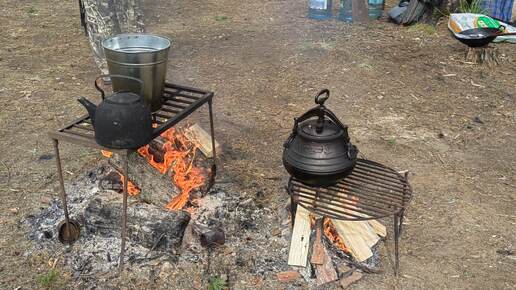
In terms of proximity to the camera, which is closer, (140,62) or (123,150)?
(123,150)

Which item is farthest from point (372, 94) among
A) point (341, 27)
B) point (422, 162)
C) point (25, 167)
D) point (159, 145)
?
point (25, 167)

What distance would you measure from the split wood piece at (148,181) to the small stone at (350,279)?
4.66 feet

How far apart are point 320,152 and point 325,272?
85 centimetres

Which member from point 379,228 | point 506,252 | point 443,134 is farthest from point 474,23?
point 379,228

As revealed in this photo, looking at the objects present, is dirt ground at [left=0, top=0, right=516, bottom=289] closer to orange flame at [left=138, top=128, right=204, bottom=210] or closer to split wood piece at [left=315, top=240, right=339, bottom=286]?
split wood piece at [left=315, top=240, right=339, bottom=286]

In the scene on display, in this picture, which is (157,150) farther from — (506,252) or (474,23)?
(474,23)

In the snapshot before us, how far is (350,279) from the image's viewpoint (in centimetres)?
345

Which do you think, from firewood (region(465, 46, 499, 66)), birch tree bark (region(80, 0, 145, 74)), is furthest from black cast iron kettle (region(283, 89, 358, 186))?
firewood (region(465, 46, 499, 66))

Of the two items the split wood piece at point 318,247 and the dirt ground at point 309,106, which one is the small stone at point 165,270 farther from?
the split wood piece at point 318,247

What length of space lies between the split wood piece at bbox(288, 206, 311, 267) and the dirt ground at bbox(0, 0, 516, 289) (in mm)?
177

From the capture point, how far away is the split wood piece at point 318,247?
3449 millimetres

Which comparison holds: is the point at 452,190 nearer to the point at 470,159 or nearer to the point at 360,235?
the point at 470,159

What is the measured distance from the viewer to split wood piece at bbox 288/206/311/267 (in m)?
3.48

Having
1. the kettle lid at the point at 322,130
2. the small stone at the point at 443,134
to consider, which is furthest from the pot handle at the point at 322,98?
the small stone at the point at 443,134
